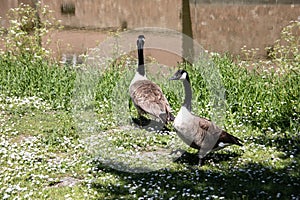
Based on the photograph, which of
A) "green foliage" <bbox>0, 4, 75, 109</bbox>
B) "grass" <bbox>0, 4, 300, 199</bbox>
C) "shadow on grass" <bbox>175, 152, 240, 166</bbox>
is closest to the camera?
"grass" <bbox>0, 4, 300, 199</bbox>

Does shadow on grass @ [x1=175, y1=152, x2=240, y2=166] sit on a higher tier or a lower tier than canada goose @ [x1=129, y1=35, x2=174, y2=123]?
lower

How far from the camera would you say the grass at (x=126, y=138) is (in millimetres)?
5262

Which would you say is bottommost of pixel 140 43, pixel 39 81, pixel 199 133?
pixel 39 81

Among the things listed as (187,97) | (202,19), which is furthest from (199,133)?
(202,19)

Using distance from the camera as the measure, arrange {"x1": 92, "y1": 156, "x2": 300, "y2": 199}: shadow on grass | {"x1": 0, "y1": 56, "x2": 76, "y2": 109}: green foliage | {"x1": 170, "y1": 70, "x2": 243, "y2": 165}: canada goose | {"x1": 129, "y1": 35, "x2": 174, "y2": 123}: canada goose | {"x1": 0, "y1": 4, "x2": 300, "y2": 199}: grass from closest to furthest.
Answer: {"x1": 92, "y1": 156, "x2": 300, "y2": 199}: shadow on grass
{"x1": 0, "y1": 4, "x2": 300, "y2": 199}: grass
{"x1": 170, "y1": 70, "x2": 243, "y2": 165}: canada goose
{"x1": 129, "y1": 35, "x2": 174, "y2": 123}: canada goose
{"x1": 0, "y1": 56, "x2": 76, "y2": 109}: green foliage

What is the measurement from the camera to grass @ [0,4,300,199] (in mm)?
5262

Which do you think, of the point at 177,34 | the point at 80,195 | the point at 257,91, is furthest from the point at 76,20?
the point at 80,195

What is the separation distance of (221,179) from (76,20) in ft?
26.5

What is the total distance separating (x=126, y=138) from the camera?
274 inches

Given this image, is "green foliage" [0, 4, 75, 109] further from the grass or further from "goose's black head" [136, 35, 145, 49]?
"goose's black head" [136, 35, 145, 49]

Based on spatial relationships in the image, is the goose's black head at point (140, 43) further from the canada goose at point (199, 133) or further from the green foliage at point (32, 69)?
the canada goose at point (199, 133)

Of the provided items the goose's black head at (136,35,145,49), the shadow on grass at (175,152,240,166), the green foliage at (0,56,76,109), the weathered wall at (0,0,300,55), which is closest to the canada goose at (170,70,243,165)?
the shadow on grass at (175,152,240,166)

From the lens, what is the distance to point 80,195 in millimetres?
5133

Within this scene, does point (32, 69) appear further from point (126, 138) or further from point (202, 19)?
point (202, 19)
